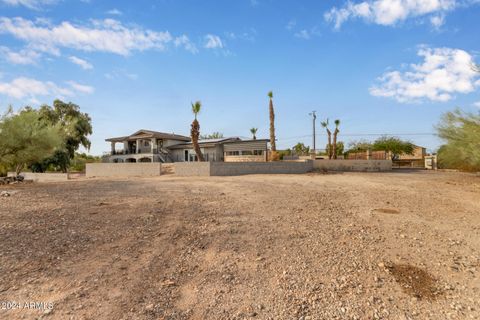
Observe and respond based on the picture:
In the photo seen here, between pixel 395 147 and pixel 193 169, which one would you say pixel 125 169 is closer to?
pixel 193 169

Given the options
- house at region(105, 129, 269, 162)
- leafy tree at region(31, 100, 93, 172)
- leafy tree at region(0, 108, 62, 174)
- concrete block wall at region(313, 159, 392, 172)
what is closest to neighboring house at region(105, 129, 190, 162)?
house at region(105, 129, 269, 162)

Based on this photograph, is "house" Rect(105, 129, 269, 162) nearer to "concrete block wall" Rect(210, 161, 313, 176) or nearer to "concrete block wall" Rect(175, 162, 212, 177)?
"concrete block wall" Rect(210, 161, 313, 176)

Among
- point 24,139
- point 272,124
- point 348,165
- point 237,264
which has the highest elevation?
point 272,124

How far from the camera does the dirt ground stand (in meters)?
3.16

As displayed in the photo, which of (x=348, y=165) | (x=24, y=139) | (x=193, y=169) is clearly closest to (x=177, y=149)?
(x=193, y=169)

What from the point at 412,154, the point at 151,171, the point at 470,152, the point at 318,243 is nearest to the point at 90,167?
the point at 151,171

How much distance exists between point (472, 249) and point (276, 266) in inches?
149

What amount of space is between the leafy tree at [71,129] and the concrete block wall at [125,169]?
803 cm

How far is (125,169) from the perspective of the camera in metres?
22.7

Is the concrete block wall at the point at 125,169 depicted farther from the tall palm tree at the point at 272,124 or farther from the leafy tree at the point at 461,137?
the leafy tree at the point at 461,137

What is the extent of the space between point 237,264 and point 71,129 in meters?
31.7

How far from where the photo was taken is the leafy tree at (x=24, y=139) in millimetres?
14033

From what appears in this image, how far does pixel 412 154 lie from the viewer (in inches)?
1571

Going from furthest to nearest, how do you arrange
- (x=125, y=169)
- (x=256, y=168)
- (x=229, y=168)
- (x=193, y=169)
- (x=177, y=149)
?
(x=177, y=149)
(x=125, y=169)
(x=256, y=168)
(x=229, y=168)
(x=193, y=169)
